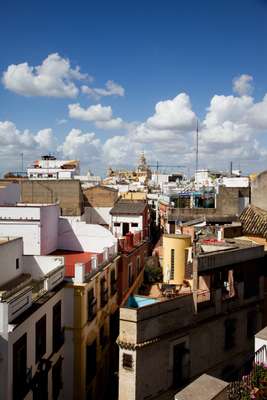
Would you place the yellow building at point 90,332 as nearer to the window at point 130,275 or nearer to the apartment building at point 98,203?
the window at point 130,275

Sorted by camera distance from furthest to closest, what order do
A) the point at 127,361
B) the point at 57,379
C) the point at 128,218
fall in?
1. the point at 128,218
2. the point at 57,379
3. the point at 127,361

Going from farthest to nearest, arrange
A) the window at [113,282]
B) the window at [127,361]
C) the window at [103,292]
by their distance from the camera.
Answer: the window at [113,282] → the window at [103,292] → the window at [127,361]

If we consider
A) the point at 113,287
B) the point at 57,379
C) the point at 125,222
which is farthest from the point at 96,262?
the point at 125,222

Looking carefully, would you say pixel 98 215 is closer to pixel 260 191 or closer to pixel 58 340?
pixel 260 191

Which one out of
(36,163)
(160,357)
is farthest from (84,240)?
(36,163)

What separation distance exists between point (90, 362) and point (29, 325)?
6194 mm

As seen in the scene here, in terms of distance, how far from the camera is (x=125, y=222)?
41.6 metres

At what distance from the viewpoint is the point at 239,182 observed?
184ft

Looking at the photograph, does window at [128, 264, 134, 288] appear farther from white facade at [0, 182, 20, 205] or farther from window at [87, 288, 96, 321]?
white facade at [0, 182, 20, 205]

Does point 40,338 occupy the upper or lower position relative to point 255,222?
lower

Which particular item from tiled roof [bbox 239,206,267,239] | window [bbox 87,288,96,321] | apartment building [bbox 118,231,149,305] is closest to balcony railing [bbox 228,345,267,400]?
window [bbox 87,288,96,321]

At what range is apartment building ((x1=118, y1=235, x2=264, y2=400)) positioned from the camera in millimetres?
12656

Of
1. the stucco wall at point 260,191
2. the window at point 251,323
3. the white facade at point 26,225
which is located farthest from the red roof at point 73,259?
the stucco wall at point 260,191

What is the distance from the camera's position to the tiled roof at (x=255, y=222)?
2033 cm
